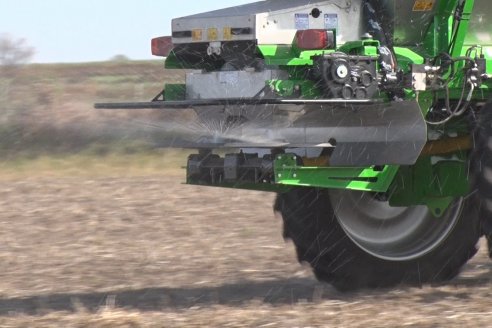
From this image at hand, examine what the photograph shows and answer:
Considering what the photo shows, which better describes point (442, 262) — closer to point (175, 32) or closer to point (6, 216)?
point (175, 32)

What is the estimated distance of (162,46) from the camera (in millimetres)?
8461

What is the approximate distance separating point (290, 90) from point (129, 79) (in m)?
15.1

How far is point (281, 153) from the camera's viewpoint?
7.89m

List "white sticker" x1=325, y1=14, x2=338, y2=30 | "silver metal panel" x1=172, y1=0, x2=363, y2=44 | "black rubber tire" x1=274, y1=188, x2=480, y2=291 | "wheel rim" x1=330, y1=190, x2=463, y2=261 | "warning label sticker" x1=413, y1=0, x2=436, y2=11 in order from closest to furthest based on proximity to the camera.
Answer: "silver metal panel" x1=172, y1=0, x2=363, y2=44
"white sticker" x1=325, y1=14, x2=338, y2=30
"warning label sticker" x1=413, y1=0, x2=436, y2=11
"black rubber tire" x1=274, y1=188, x2=480, y2=291
"wheel rim" x1=330, y1=190, x2=463, y2=261

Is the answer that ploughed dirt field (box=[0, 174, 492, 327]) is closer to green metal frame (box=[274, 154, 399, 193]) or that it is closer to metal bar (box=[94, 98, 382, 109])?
green metal frame (box=[274, 154, 399, 193])

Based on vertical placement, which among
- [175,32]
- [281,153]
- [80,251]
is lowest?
[80,251]

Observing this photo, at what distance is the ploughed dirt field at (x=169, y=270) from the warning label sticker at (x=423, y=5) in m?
1.80

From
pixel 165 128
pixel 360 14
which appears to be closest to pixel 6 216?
pixel 165 128

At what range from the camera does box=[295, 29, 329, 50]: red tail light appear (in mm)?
7711

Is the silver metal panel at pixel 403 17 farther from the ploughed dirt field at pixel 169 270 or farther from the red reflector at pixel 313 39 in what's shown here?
the ploughed dirt field at pixel 169 270

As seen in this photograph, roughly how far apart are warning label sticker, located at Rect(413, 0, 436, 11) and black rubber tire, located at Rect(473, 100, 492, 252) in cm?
75

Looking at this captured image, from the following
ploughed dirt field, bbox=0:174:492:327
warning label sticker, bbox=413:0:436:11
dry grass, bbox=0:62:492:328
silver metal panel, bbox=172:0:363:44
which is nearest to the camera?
ploughed dirt field, bbox=0:174:492:327

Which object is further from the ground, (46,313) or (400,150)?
(400,150)

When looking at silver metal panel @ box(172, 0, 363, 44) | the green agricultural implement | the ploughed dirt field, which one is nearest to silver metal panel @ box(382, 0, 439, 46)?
the green agricultural implement
